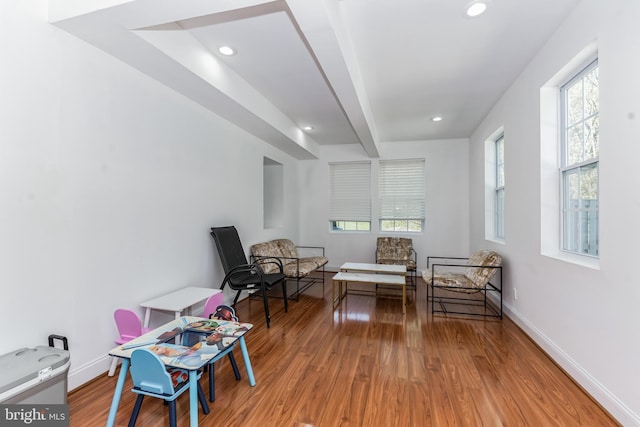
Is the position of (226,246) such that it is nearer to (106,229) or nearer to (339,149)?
(106,229)

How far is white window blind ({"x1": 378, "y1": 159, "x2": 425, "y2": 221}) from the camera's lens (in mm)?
5719

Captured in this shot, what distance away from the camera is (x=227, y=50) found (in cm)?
256

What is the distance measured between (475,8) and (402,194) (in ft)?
13.1

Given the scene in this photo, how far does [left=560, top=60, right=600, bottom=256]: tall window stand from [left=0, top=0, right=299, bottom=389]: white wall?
3479 millimetres

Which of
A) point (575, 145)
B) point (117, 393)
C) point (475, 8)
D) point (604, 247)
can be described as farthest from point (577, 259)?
point (117, 393)

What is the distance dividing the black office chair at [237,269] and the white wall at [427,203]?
8.31 ft

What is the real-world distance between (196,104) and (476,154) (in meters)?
4.35

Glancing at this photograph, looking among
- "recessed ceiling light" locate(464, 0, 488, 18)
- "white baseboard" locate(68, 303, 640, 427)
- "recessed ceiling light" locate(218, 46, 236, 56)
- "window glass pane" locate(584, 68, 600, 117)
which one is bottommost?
"white baseboard" locate(68, 303, 640, 427)

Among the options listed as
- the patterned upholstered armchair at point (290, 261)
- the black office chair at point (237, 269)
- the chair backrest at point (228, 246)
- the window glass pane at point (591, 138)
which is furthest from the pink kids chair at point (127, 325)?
the window glass pane at point (591, 138)

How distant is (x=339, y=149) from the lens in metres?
6.04

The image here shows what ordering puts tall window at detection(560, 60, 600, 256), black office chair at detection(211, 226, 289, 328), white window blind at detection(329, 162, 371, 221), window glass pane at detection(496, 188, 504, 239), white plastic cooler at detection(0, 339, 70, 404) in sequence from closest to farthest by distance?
white plastic cooler at detection(0, 339, 70, 404)
tall window at detection(560, 60, 600, 256)
black office chair at detection(211, 226, 289, 328)
window glass pane at detection(496, 188, 504, 239)
white window blind at detection(329, 162, 371, 221)

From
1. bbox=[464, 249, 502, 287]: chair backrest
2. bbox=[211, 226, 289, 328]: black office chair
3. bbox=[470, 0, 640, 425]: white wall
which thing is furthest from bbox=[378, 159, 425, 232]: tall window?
bbox=[211, 226, 289, 328]: black office chair

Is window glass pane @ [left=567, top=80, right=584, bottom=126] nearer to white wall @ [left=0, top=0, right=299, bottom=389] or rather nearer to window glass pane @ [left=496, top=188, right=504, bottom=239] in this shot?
window glass pane @ [left=496, top=188, right=504, bottom=239]

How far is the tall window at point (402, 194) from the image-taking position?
5.72m
